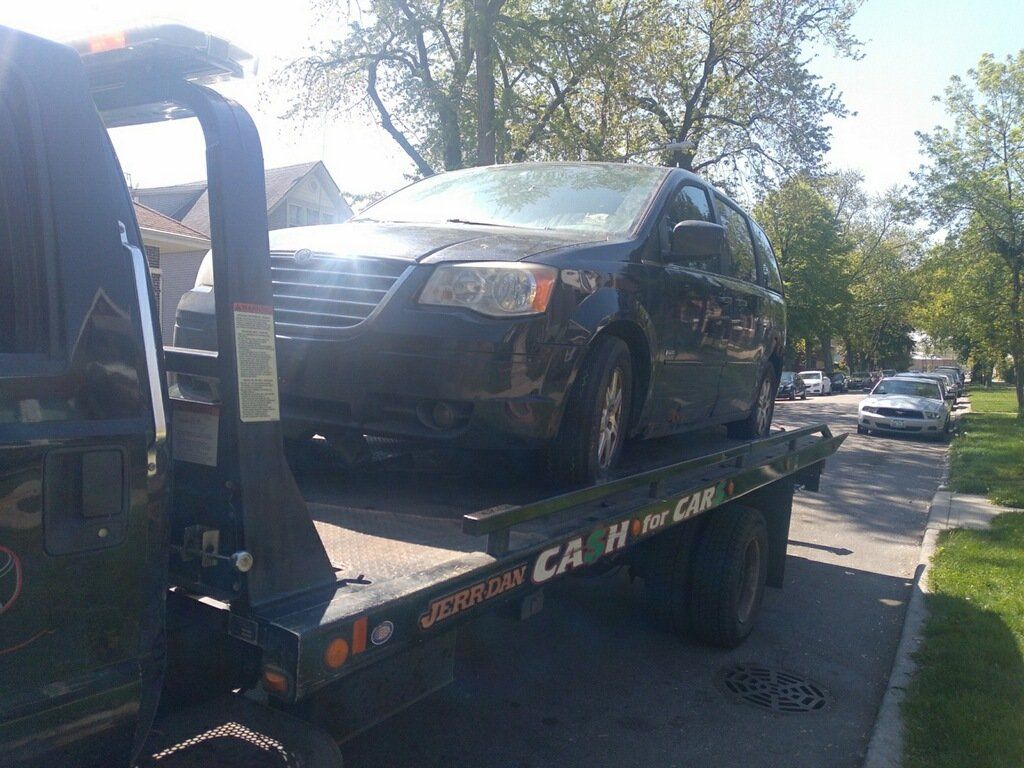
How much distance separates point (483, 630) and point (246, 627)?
3265mm

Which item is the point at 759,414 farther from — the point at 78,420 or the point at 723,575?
the point at 78,420

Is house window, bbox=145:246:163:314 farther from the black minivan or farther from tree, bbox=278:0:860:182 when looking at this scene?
tree, bbox=278:0:860:182

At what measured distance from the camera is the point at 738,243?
5.83 metres

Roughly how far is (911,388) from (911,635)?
61.6ft

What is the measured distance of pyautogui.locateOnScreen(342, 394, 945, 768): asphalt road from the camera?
389cm

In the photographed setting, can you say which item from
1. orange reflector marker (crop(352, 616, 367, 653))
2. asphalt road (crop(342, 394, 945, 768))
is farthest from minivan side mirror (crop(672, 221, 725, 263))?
orange reflector marker (crop(352, 616, 367, 653))

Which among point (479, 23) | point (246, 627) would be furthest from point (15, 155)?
point (479, 23)

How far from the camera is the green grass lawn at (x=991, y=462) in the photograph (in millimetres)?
11680

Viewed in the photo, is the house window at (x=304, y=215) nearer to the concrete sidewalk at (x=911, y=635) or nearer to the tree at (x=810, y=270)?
the tree at (x=810, y=270)

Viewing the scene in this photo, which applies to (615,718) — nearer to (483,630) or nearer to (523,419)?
(483,630)

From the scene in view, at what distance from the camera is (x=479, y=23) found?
57.6 feet

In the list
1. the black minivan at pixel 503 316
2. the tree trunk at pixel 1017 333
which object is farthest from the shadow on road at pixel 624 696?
the tree trunk at pixel 1017 333

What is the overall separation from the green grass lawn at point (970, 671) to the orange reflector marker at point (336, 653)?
285 cm

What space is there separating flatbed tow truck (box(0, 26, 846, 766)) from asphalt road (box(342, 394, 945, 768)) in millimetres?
997
